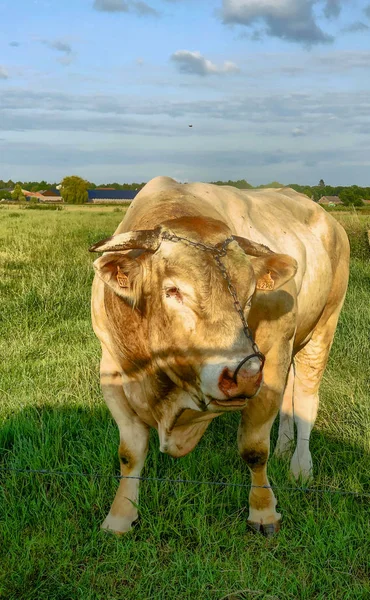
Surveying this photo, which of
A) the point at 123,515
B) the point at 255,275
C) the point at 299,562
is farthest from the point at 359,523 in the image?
the point at 255,275

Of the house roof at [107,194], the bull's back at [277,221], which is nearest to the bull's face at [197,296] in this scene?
the bull's back at [277,221]

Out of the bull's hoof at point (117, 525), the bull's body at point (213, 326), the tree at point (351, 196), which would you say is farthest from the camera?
the tree at point (351, 196)

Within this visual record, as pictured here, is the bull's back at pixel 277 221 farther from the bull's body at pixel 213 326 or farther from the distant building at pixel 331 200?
the distant building at pixel 331 200

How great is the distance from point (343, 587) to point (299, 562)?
0.32 metres

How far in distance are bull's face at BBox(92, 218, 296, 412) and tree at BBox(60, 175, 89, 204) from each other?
97.1 meters

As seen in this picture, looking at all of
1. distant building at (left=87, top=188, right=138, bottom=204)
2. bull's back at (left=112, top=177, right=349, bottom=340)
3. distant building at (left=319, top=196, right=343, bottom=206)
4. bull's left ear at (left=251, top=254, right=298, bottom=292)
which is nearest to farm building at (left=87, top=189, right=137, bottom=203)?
distant building at (left=87, top=188, right=138, bottom=204)

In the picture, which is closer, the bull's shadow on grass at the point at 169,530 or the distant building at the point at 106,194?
the bull's shadow on grass at the point at 169,530

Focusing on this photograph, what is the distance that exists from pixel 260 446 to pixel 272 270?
49.2 inches

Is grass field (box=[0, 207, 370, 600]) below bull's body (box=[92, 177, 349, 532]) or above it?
below

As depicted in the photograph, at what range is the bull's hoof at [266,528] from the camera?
3943 mm

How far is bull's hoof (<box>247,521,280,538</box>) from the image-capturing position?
12.9ft

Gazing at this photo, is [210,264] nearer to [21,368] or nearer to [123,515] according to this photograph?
[123,515]

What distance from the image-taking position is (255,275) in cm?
323

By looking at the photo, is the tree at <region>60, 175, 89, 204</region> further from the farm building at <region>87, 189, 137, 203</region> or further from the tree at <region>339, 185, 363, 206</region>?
the tree at <region>339, 185, 363, 206</region>
